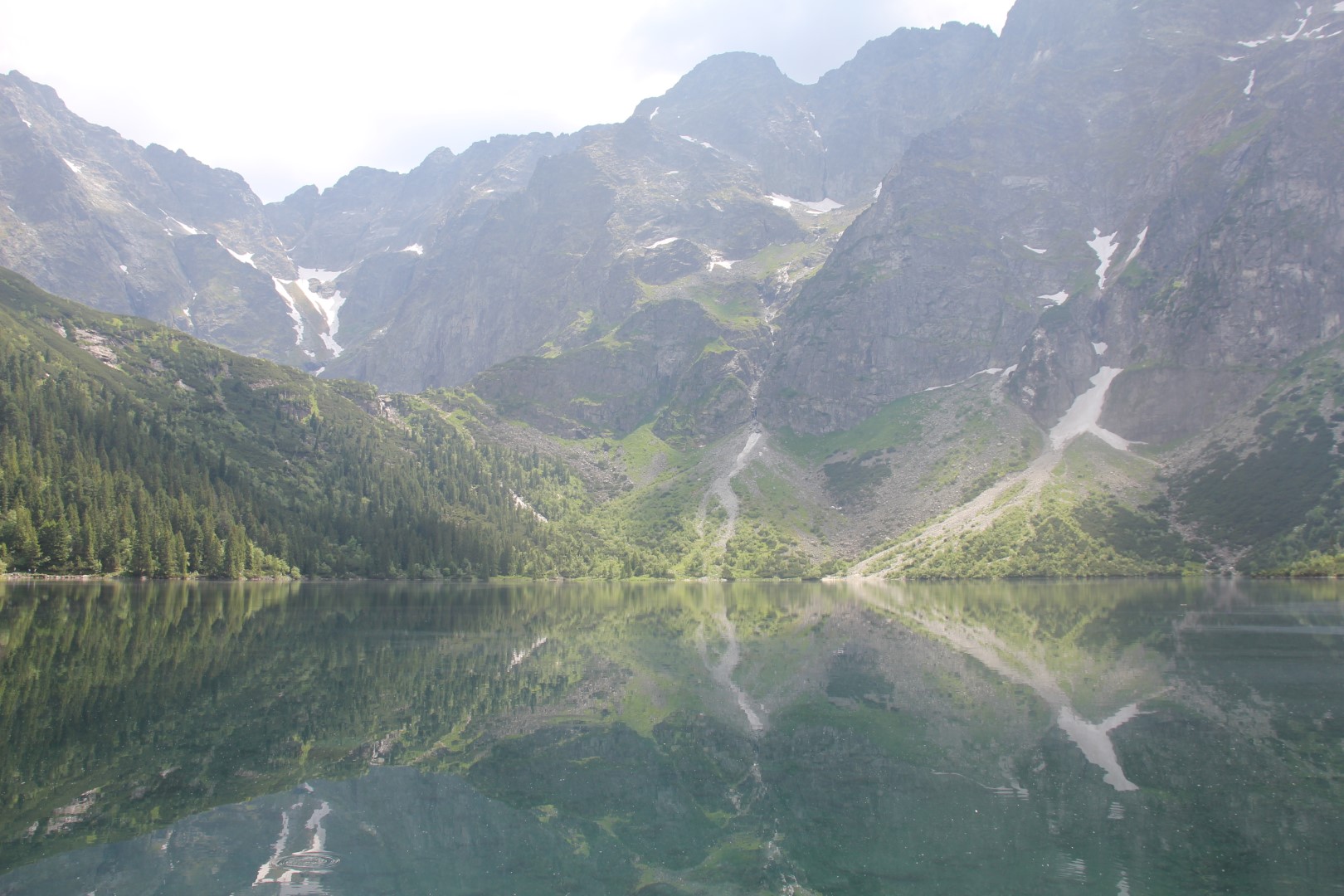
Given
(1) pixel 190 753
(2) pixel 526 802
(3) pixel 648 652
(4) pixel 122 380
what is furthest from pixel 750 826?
(4) pixel 122 380

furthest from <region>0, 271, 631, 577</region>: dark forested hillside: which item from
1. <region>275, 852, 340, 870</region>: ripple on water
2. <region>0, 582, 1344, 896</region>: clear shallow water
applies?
<region>275, 852, 340, 870</region>: ripple on water

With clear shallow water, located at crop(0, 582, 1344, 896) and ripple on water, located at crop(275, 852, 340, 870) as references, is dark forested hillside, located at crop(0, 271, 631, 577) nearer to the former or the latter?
clear shallow water, located at crop(0, 582, 1344, 896)

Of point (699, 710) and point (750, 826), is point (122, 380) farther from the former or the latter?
point (750, 826)

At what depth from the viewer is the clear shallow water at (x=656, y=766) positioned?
1939 centimetres

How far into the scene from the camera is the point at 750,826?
23359mm

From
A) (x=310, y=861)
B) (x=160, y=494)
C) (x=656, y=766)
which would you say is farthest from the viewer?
(x=160, y=494)

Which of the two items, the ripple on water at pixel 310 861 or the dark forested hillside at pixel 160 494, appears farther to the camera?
the dark forested hillside at pixel 160 494

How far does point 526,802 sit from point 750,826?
6.88 meters

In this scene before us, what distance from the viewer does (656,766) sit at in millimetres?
29625

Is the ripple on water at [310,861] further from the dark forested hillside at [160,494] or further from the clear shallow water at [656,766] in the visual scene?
the dark forested hillside at [160,494]

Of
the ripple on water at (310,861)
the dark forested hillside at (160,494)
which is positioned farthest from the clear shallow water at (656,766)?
the dark forested hillside at (160,494)

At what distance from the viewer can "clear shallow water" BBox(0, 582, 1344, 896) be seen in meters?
19.4

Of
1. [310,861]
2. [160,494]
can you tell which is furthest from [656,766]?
[160,494]

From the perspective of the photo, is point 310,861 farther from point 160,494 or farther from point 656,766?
point 160,494
